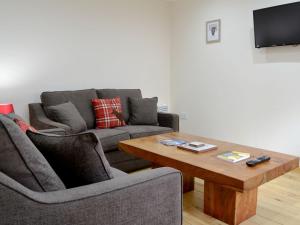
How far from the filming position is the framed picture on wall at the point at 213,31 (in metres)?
3.89

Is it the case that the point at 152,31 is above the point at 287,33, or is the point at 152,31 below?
above

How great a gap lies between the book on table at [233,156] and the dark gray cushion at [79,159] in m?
1.08

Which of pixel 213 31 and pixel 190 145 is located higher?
pixel 213 31

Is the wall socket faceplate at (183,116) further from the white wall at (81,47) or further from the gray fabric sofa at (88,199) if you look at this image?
the gray fabric sofa at (88,199)

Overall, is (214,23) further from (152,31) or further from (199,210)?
(199,210)

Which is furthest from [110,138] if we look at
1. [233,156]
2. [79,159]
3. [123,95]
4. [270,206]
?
[79,159]

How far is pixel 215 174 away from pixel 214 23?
9.21ft

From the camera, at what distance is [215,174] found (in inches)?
67.9

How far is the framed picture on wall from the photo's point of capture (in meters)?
3.89

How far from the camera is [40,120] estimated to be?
116 inches

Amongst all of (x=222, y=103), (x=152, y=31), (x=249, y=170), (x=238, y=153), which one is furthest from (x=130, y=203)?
(x=152, y=31)

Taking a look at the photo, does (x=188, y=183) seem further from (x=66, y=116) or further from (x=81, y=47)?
(x=81, y=47)

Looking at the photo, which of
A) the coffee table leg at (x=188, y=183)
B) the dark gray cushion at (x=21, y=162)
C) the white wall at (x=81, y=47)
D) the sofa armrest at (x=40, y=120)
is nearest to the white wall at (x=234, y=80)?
the white wall at (x=81, y=47)

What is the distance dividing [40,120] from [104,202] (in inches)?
86.5
